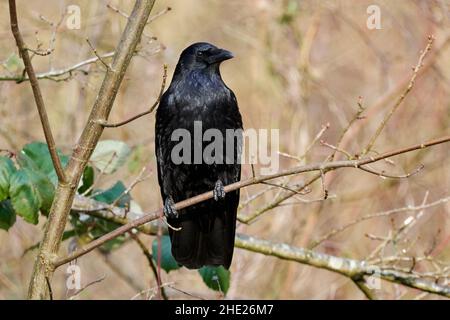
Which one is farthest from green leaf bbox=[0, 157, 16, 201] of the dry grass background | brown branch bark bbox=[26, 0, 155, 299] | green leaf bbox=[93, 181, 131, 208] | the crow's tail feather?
the dry grass background

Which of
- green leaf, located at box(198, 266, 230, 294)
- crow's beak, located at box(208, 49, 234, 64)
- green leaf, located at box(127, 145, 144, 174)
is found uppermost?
crow's beak, located at box(208, 49, 234, 64)

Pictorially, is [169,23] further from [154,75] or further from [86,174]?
[86,174]

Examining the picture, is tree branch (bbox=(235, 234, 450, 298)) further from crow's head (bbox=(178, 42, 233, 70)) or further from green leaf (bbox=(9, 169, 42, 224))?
green leaf (bbox=(9, 169, 42, 224))

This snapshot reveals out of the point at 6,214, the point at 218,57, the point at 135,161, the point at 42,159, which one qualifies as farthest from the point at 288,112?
the point at 6,214

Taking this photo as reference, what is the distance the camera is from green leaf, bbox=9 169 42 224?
146 inches

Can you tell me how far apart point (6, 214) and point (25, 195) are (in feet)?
0.87

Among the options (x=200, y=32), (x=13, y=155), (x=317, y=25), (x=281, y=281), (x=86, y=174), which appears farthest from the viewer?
(x=200, y=32)

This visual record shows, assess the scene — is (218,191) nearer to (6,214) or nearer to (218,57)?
(218,57)

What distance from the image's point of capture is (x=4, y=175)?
3.69m

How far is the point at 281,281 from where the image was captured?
6.43 metres

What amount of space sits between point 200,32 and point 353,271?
403cm

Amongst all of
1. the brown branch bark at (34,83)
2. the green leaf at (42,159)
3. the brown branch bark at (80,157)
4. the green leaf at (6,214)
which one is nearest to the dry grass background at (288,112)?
the green leaf at (42,159)

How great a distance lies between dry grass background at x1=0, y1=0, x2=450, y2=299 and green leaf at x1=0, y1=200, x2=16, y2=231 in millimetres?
1964

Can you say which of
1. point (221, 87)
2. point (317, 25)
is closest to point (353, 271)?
point (221, 87)
